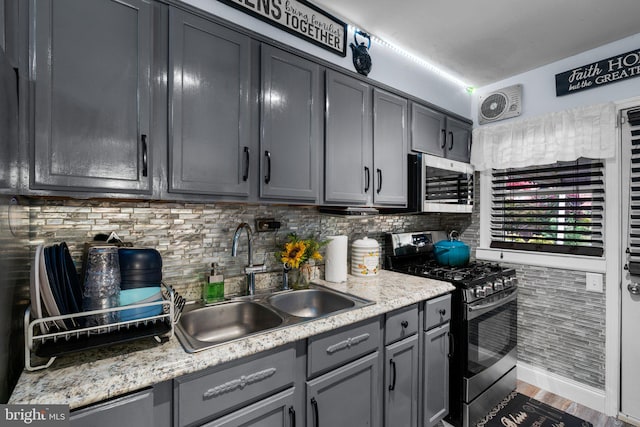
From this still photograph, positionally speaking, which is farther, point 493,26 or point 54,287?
point 493,26

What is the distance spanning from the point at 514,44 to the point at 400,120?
1009 mm

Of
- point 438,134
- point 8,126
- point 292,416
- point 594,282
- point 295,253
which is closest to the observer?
point 8,126

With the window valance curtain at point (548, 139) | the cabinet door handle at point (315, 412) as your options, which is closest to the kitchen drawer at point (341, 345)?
the cabinet door handle at point (315, 412)

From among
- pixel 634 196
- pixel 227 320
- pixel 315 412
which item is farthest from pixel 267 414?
pixel 634 196

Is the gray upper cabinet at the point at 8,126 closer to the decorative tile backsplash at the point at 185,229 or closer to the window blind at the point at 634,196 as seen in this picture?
the decorative tile backsplash at the point at 185,229

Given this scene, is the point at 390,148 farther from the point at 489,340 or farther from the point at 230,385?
the point at 230,385

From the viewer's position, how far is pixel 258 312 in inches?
62.3

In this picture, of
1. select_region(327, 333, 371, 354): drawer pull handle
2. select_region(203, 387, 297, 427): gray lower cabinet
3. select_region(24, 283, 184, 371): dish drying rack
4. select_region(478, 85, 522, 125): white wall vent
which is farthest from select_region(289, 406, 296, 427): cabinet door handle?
select_region(478, 85, 522, 125): white wall vent

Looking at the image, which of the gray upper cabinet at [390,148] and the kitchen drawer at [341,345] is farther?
the gray upper cabinet at [390,148]

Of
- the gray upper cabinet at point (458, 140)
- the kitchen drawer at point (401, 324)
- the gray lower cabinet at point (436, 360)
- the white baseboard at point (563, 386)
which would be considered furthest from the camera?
the gray upper cabinet at point (458, 140)

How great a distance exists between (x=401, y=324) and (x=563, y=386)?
5.86ft

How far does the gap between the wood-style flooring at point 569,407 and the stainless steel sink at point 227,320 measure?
1532 millimetres

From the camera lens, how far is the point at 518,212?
8.73ft

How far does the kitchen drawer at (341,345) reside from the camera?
1304 mm
